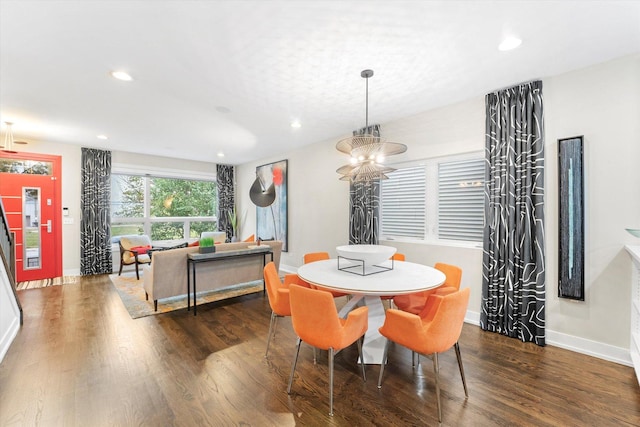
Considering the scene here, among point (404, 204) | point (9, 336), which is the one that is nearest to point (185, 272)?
point (9, 336)

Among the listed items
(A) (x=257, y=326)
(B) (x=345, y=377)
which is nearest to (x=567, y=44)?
(B) (x=345, y=377)

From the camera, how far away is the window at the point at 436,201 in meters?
3.38

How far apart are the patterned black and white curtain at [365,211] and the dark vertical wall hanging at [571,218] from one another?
2.13 m

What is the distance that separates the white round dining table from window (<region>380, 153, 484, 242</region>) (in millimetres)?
1130

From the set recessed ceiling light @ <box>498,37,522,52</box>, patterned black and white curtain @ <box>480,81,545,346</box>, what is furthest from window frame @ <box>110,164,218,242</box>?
recessed ceiling light @ <box>498,37,522,52</box>

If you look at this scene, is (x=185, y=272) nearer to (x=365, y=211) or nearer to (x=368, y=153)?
(x=365, y=211)

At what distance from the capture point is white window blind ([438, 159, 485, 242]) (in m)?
3.34

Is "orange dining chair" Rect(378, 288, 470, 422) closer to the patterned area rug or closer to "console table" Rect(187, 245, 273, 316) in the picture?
"console table" Rect(187, 245, 273, 316)

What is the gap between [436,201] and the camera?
146 inches

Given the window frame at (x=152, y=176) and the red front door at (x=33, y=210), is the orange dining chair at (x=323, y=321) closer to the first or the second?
the red front door at (x=33, y=210)

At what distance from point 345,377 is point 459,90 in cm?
318

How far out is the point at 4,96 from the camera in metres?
3.23

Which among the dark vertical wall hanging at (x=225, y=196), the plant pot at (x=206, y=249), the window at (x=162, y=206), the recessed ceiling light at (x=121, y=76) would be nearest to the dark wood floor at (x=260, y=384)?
the plant pot at (x=206, y=249)

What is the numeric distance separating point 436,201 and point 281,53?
8.69 ft
